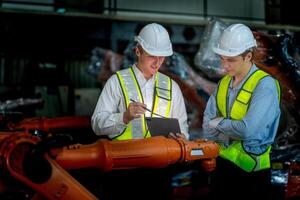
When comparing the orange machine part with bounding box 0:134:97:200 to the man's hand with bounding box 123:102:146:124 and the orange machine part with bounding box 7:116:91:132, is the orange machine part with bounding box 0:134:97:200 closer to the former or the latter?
the man's hand with bounding box 123:102:146:124

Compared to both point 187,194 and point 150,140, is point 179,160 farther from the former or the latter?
point 187,194

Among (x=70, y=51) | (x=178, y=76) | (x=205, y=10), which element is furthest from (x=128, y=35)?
(x=178, y=76)

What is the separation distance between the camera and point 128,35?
31.6 feet

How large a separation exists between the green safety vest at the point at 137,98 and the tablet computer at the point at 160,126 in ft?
0.14

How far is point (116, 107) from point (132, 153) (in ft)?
2.42

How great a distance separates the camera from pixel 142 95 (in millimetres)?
3412

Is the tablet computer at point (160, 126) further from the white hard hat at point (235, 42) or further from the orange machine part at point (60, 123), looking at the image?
the orange machine part at point (60, 123)

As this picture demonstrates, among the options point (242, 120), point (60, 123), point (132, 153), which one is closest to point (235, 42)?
point (242, 120)

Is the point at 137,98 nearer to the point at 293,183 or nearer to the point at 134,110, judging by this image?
the point at 134,110

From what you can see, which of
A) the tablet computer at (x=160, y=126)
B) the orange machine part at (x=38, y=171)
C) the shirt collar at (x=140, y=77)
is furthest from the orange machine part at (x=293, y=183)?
the orange machine part at (x=38, y=171)

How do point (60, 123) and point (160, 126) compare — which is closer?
point (160, 126)

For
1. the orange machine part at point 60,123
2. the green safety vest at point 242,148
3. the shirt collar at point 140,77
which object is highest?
A: the shirt collar at point 140,77

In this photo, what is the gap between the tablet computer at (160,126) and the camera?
132 inches

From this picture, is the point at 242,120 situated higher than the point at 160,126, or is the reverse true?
the point at 242,120
